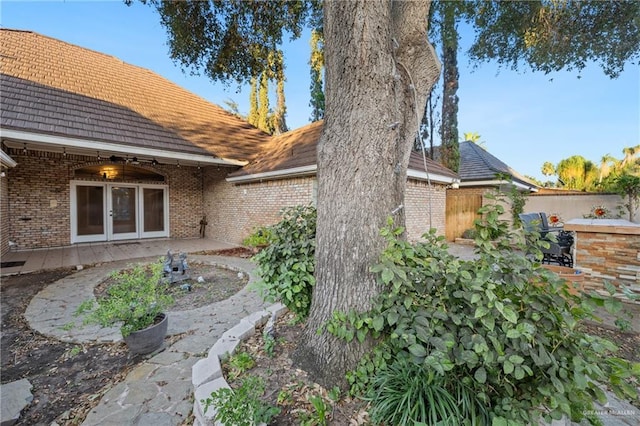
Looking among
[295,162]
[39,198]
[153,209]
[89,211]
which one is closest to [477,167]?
[295,162]

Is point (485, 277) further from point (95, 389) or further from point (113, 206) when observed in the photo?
point (113, 206)

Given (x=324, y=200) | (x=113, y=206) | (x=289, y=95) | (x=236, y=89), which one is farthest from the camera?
(x=289, y=95)

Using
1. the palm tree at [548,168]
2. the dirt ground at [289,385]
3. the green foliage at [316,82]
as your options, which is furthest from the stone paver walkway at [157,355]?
the palm tree at [548,168]

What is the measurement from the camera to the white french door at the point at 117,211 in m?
9.01

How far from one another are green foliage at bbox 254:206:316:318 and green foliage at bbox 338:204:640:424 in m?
0.74

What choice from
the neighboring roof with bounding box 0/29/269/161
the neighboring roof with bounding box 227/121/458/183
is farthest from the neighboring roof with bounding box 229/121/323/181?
the neighboring roof with bounding box 0/29/269/161

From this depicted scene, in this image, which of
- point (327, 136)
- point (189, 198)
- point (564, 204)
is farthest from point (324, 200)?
point (564, 204)

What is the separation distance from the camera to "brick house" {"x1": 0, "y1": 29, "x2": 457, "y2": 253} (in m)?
6.93

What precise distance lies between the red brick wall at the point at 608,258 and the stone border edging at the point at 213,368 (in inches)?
187

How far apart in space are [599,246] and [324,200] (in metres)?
4.54

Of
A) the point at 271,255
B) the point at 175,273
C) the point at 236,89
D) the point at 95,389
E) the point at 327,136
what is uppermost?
the point at 236,89

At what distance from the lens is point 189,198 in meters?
11.1

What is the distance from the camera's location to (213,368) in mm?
2031

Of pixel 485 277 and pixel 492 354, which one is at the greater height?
pixel 485 277
